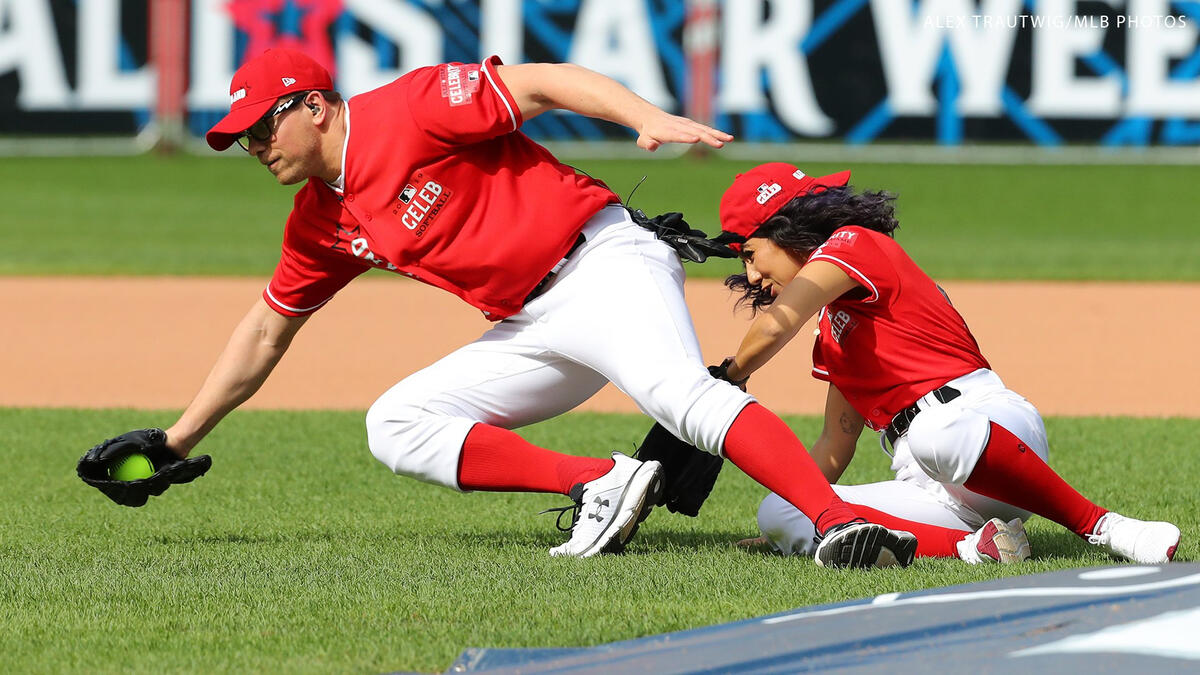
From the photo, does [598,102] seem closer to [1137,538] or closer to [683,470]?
[683,470]

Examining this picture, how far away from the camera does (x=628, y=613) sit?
3615 millimetres

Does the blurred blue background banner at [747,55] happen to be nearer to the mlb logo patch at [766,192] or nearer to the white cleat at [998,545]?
the mlb logo patch at [766,192]

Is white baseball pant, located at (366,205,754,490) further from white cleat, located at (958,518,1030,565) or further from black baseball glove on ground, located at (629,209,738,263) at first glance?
white cleat, located at (958,518,1030,565)

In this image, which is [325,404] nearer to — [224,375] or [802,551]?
[224,375]

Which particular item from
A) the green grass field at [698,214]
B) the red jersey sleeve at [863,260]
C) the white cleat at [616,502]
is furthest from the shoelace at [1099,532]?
the green grass field at [698,214]

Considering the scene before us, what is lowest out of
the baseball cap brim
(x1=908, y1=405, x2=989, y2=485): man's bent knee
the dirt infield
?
the dirt infield

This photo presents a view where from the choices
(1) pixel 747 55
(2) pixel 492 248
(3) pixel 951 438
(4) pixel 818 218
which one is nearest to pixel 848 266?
(4) pixel 818 218

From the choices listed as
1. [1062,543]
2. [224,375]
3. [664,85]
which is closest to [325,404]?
[224,375]

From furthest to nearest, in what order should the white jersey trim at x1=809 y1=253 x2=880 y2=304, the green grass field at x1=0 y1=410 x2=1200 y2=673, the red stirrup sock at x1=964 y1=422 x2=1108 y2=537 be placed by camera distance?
1. the white jersey trim at x1=809 y1=253 x2=880 y2=304
2. the red stirrup sock at x1=964 y1=422 x2=1108 y2=537
3. the green grass field at x1=0 y1=410 x2=1200 y2=673

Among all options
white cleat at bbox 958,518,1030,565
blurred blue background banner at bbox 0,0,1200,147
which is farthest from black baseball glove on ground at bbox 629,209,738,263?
blurred blue background banner at bbox 0,0,1200,147

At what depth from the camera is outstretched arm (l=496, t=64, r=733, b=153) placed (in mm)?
3809

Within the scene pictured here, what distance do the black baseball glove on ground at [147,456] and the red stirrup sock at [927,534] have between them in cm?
191

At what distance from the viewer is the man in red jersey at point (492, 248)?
412 centimetres

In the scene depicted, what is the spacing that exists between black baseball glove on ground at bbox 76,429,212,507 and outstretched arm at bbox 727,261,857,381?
1.70m
